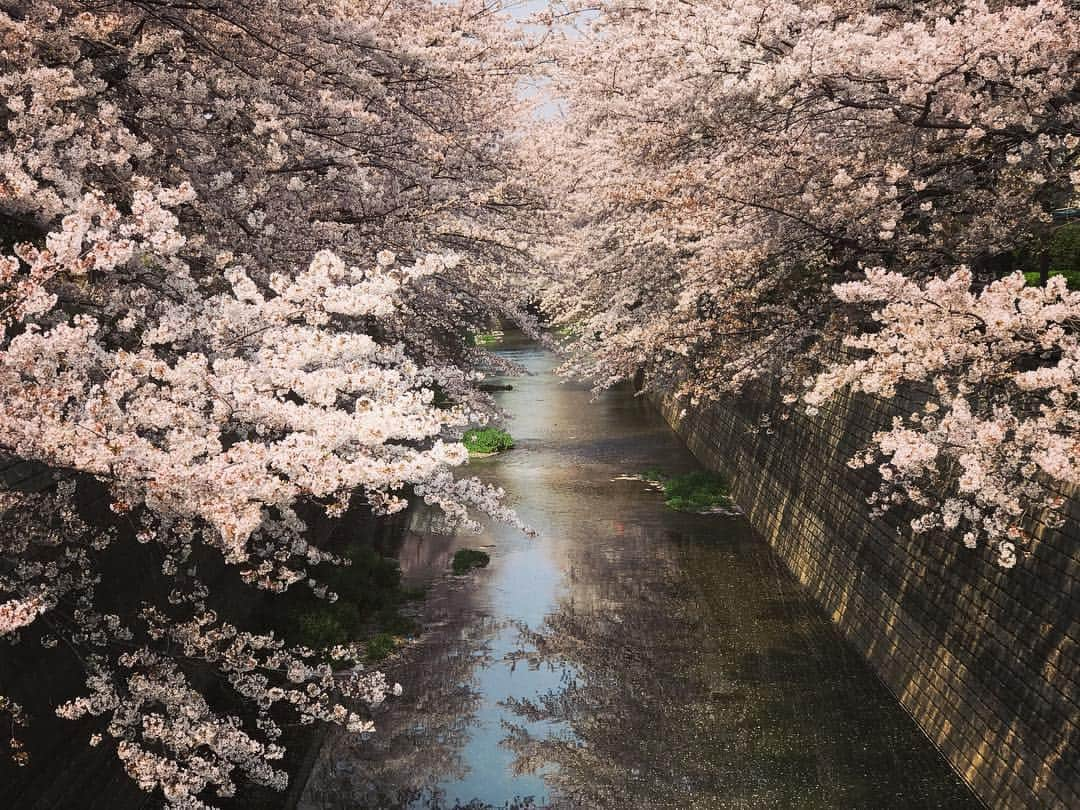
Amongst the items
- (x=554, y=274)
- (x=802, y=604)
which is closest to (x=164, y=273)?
(x=802, y=604)

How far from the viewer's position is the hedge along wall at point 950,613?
29.2ft

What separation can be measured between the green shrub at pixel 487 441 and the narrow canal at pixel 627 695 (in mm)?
8100

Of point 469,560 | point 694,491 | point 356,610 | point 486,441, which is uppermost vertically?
point 694,491

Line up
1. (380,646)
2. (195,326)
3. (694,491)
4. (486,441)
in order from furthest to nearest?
(486,441)
(694,491)
(380,646)
(195,326)

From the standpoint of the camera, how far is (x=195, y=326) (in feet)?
23.3

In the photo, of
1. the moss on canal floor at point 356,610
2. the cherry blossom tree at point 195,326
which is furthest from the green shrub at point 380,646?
the cherry blossom tree at point 195,326

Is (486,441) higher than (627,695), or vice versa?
(627,695)

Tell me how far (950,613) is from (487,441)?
19.2 metres

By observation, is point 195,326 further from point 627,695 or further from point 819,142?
point 819,142

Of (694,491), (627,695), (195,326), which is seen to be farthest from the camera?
(694,491)

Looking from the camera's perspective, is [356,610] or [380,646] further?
[356,610]

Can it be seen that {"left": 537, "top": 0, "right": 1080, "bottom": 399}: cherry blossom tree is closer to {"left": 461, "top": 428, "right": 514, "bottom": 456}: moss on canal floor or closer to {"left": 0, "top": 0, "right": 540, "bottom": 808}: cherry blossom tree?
{"left": 0, "top": 0, "right": 540, "bottom": 808}: cherry blossom tree

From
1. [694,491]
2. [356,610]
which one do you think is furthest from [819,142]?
[694,491]

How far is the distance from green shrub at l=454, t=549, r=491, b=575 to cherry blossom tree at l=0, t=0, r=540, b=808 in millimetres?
5011
